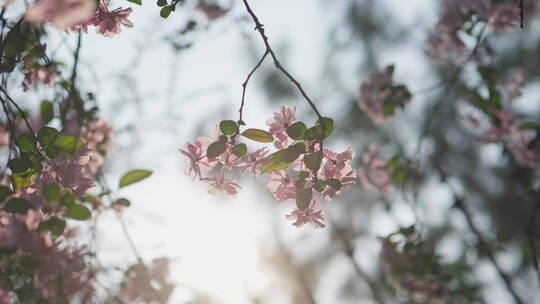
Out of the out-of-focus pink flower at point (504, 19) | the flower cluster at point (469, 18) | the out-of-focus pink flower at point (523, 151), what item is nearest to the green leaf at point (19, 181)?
the flower cluster at point (469, 18)

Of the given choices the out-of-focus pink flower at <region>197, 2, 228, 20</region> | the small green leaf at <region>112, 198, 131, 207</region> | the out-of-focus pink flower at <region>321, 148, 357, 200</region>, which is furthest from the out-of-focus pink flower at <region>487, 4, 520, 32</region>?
the small green leaf at <region>112, 198, 131, 207</region>

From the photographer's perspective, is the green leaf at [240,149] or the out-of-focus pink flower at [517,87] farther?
the out-of-focus pink flower at [517,87]

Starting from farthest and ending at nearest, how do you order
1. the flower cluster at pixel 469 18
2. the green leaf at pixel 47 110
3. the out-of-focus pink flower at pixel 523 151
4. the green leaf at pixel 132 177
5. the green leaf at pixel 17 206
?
1. the out-of-focus pink flower at pixel 523 151
2. the flower cluster at pixel 469 18
3. the green leaf at pixel 47 110
4. the green leaf at pixel 132 177
5. the green leaf at pixel 17 206

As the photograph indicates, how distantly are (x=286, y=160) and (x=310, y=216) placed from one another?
0.60 ft

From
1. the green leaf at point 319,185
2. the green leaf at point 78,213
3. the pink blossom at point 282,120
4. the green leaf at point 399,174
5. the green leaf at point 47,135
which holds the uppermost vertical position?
the green leaf at point 399,174

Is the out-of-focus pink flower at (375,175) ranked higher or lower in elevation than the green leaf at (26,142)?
higher

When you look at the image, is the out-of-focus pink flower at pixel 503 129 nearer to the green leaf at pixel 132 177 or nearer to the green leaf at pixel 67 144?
the green leaf at pixel 132 177

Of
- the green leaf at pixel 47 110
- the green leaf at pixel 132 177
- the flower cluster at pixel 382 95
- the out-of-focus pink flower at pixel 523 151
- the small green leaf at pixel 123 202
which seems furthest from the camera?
the out-of-focus pink flower at pixel 523 151

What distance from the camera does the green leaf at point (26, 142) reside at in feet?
3.11

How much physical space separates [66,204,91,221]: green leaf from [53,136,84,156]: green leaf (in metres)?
0.14

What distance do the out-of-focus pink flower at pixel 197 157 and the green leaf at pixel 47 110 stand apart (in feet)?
2.25

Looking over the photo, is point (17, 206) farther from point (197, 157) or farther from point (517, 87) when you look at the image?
point (517, 87)

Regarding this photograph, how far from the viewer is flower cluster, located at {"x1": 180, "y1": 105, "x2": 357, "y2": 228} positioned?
2.93 ft

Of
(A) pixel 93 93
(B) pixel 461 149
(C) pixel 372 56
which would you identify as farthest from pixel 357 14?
(A) pixel 93 93
